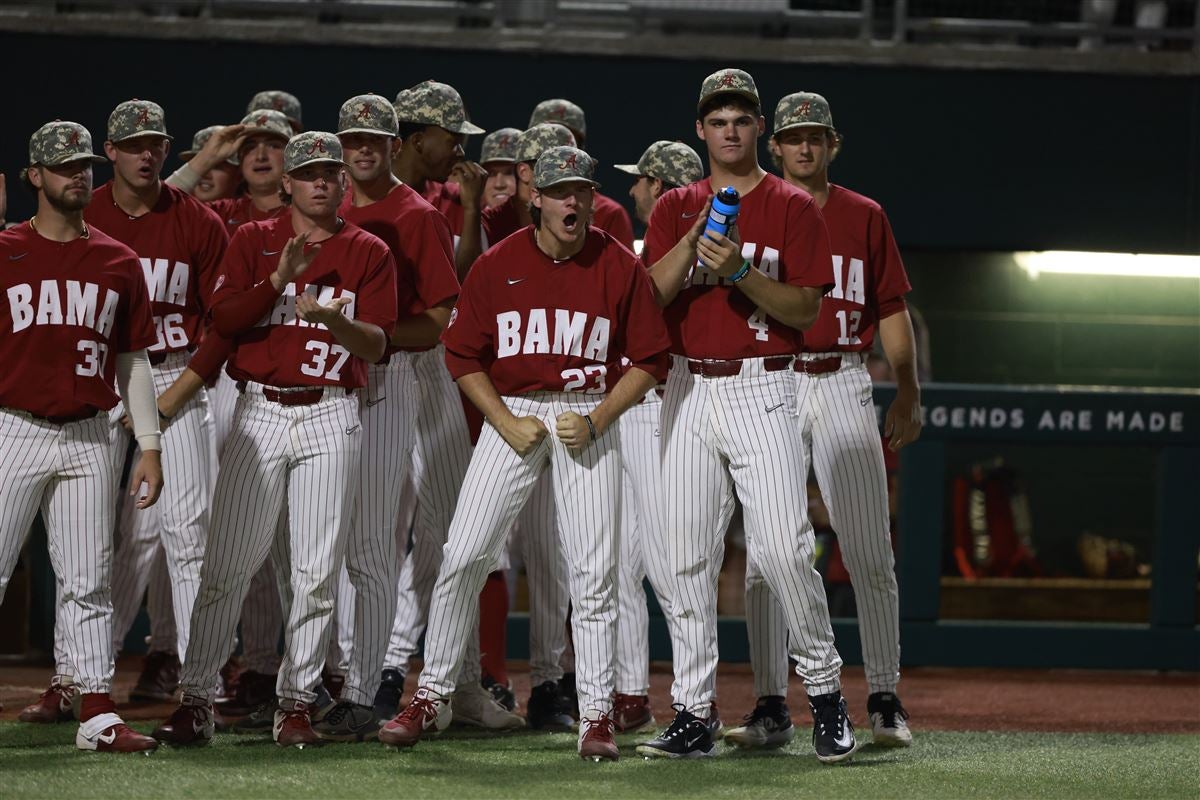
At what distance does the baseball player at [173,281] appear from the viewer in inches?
195

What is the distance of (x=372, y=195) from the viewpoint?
16.1ft

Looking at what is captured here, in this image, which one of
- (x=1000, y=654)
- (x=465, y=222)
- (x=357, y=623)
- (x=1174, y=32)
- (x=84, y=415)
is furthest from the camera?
(x=1174, y=32)

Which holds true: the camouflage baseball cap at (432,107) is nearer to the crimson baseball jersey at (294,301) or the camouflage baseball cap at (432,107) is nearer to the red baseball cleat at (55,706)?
the crimson baseball jersey at (294,301)

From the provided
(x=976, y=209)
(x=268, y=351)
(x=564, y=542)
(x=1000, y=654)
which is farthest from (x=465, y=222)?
(x=976, y=209)

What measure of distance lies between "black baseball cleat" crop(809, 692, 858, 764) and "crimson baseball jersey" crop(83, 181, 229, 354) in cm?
232

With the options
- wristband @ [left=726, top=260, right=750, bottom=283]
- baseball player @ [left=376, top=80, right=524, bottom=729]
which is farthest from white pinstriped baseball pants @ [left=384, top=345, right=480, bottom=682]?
wristband @ [left=726, top=260, right=750, bottom=283]

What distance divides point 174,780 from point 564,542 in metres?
1.20

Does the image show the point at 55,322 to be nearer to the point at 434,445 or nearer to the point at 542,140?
the point at 434,445


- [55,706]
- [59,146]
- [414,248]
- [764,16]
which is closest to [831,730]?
[414,248]

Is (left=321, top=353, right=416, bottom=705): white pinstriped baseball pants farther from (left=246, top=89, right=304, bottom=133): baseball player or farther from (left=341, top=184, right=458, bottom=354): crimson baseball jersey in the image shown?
(left=246, top=89, right=304, bottom=133): baseball player

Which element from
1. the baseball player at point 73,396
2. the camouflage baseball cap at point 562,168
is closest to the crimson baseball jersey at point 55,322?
the baseball player at point 73,396

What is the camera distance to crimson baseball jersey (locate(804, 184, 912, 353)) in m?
4.77

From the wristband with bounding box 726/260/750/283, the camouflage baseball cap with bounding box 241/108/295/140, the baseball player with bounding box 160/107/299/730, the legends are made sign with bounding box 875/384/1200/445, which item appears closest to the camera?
the wristband with bounding box 726/260/750/283

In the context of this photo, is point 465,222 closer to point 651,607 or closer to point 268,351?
point 268,351
